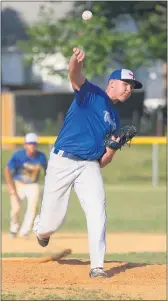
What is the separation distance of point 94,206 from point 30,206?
20.1ft

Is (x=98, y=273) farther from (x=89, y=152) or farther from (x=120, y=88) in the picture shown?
(x=120, y=88)

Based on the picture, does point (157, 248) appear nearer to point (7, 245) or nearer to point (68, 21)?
point (7, 245)

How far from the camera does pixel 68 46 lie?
32406mm

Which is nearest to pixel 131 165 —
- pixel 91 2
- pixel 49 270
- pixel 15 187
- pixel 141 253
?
pixel 91 2

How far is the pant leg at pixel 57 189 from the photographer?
729cm

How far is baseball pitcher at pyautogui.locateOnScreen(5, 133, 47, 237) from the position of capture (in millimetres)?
13117

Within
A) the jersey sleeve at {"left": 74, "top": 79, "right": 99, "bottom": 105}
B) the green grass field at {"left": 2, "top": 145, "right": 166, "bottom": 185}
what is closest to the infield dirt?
the jersey sleeve at {"left": 74, "top": 79, "right": 99, "bottom": 105}

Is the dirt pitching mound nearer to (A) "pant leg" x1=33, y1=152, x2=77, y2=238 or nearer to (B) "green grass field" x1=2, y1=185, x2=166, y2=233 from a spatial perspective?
(A) "pant leg" x1=33, y1=152, x2=77, y2=238

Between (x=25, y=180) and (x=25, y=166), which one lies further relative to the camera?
(x=25, y=180)

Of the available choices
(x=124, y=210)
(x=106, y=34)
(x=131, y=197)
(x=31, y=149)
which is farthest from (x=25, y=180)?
(x=106, y=34)

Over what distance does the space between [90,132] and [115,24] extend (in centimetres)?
2725

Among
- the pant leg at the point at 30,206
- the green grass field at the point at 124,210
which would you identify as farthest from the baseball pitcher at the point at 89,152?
the pant leg at the point at 30,206

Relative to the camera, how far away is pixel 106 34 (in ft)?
105

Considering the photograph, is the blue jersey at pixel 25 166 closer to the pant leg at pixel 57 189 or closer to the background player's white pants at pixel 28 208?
the background player's white pants at pixel 28 208
